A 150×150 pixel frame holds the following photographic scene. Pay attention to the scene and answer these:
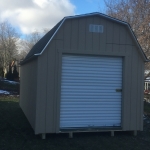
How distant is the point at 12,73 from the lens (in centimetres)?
4188

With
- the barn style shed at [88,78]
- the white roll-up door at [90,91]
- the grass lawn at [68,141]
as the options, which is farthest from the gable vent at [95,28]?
the grass lawn at [68,141]

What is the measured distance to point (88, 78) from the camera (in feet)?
30.2

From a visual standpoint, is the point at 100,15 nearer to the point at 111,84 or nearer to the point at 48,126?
the point at 111,84

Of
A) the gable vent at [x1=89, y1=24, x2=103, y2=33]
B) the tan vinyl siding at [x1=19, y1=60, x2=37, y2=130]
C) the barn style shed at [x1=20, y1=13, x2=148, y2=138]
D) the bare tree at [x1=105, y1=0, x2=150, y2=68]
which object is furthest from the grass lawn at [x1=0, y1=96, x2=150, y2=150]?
the bare tree at [x1=105, y1=0, x2=150, y2=68]

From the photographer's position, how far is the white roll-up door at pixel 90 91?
902cm

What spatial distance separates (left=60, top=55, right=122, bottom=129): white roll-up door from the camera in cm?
902

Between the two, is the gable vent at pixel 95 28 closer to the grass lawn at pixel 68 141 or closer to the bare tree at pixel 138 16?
the grass lawn at pixel 68 141

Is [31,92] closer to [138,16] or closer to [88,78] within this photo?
[88,78]

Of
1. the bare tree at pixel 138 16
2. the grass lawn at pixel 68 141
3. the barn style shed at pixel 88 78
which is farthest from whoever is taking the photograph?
the bare tree at pixel 138 16

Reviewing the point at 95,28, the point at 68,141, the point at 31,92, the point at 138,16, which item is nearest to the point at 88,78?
the point at 95,28

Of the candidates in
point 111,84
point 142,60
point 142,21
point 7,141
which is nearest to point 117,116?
point 111,84

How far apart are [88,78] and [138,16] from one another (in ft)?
44.1

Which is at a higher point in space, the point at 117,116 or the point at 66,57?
the point at 66,57

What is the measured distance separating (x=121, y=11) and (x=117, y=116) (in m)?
14.2
